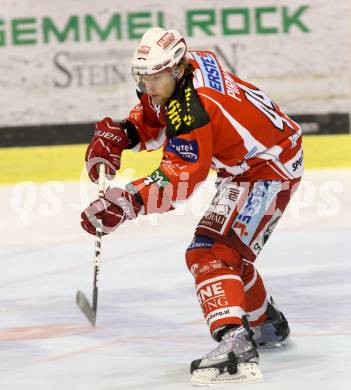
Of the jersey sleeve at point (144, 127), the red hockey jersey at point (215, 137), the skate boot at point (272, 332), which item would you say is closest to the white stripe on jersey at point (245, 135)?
the red hockey jersey at point (215, 137)

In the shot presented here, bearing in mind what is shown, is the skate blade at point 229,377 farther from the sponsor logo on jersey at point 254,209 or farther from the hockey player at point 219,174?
the sponsor logo on jersey at point 254,209

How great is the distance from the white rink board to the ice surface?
1.60 metres

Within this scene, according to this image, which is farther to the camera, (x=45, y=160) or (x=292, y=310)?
(x=45, y=160)

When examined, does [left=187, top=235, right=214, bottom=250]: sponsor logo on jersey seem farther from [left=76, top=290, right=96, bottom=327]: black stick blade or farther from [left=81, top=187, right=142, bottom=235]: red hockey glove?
[left=76, top=290, right=96, bottom=327]: black stick blade

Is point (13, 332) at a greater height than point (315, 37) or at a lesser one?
lesser

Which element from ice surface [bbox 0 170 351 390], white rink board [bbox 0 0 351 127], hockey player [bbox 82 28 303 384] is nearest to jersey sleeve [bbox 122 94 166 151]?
hockey player [bbox 82 28 303 384]

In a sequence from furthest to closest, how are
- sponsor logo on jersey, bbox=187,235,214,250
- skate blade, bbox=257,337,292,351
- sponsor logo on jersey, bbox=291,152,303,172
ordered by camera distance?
skate blade, bbox=257,337,292,351 → sponsor logo on jersey, bbox=291,152,303,172 → sponsor logo on jersey, bbox=187,235,214,250

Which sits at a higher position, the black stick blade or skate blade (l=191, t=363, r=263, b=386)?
the black stick blade

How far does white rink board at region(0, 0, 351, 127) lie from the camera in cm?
1016

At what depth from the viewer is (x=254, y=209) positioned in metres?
4.31

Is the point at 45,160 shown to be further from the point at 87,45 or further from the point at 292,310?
the point at 292,310

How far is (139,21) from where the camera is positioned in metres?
10.2

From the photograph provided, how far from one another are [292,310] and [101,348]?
984 mm

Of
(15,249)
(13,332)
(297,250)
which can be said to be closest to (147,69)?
(13,332)
